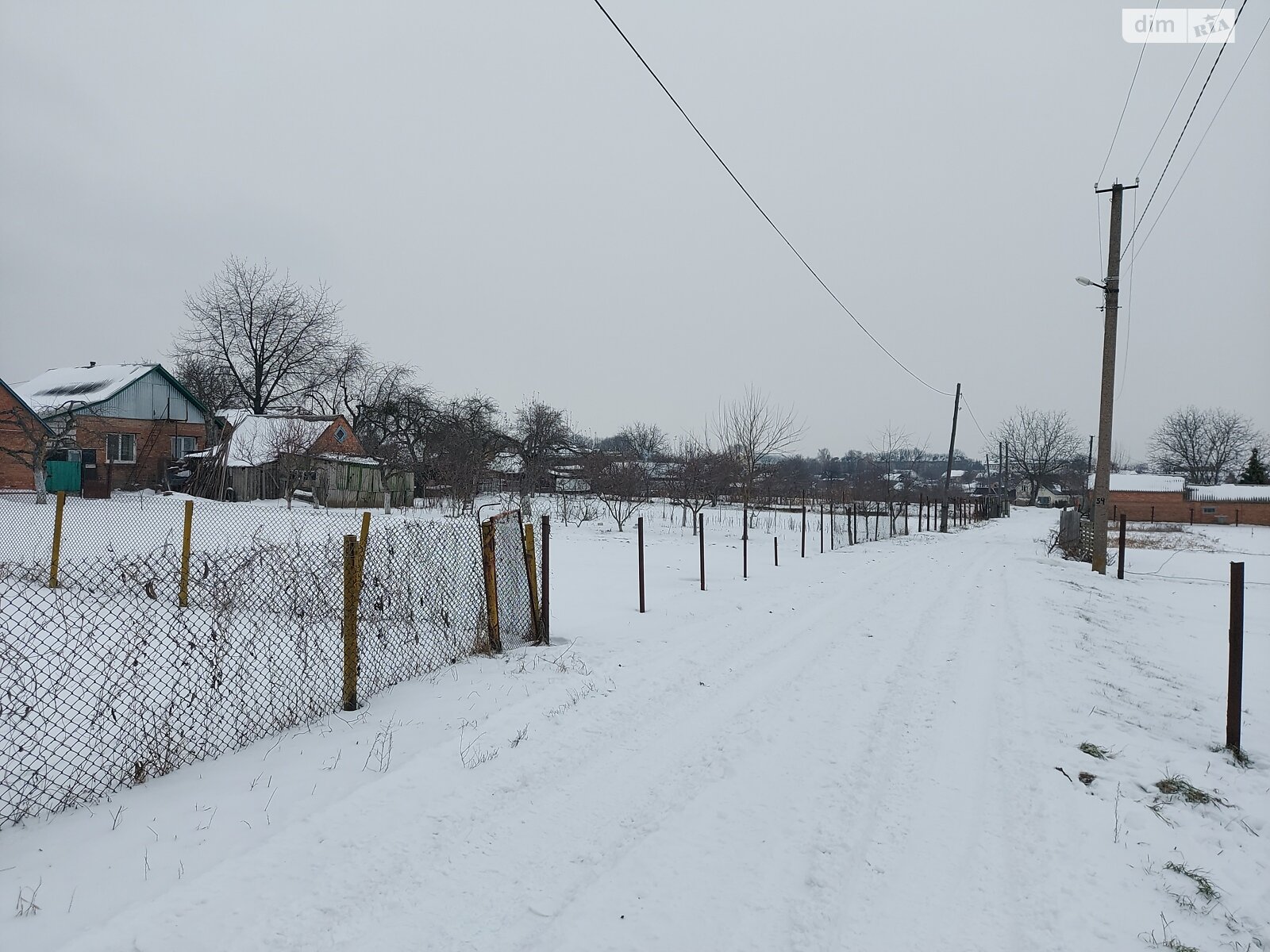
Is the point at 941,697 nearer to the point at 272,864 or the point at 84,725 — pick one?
the point at 272,864

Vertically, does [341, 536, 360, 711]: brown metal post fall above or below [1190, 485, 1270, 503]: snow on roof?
below

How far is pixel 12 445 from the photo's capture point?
83.2ft

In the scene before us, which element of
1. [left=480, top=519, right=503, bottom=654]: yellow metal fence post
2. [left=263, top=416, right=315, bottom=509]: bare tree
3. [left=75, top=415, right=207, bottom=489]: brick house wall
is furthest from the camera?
[left=75, top=415, right=207, bottom=489]: brick house wall

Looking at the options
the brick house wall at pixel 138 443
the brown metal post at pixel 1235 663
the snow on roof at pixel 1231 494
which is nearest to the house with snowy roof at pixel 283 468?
the brick house wall at pixel 138 443

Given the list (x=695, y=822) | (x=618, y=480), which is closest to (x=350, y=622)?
(x=695, y=822)

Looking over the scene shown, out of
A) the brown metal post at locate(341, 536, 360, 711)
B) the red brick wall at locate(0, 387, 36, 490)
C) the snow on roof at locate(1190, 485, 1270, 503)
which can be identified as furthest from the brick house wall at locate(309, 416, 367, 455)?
the snow on roof at locate(1190, 485, 1270, 503)

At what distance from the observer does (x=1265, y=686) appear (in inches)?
255

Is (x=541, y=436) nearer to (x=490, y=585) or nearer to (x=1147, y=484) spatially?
(x=490, y=585)

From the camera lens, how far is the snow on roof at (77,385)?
31.4 meters

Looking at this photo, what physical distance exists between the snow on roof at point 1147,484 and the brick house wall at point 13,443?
6195cm

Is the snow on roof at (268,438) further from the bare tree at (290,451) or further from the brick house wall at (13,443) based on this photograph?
the brick house wall at (13,443)

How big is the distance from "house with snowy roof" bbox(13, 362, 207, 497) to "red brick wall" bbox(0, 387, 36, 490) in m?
1.71

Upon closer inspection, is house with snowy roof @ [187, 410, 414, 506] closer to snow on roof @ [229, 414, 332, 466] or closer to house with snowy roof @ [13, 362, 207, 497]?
snow on roof @ [229, 414, 332, 466]

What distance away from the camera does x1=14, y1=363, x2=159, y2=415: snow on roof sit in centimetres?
3139
